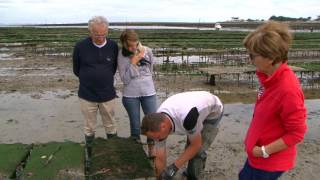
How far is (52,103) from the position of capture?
9.59 metres

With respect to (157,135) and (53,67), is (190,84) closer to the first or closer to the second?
(53,67)

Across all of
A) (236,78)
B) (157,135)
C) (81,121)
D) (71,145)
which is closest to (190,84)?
(236,78)

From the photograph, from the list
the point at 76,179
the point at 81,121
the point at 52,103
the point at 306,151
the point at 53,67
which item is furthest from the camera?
the point at 53,67

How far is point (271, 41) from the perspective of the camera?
94.6 inches

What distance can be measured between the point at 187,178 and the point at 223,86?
7.45 meters

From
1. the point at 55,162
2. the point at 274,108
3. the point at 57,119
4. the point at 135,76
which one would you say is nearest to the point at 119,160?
the point at 55,162

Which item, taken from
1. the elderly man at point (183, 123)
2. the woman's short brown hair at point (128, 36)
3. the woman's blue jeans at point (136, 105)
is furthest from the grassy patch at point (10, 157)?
the woman's short brown hair at point (128, 36)

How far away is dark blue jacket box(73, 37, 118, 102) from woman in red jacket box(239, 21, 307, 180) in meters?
2.64

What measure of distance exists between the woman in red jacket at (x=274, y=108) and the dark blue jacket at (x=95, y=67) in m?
2.64

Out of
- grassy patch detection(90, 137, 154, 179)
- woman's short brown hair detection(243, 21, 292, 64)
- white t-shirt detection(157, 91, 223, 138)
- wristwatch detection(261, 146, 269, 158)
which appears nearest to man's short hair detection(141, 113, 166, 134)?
white t-shirt detection(157, 91, 223, 138)

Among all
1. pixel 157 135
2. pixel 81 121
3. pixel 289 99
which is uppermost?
pixel 289 99

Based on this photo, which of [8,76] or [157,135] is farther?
[8,76]

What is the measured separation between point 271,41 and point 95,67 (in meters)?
2.98

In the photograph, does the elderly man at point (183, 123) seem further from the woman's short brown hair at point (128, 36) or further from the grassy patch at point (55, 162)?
the woman's short brown hair at point (128, 36)
